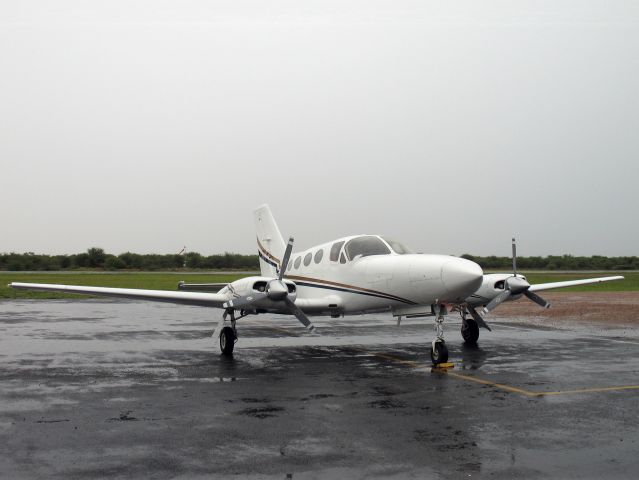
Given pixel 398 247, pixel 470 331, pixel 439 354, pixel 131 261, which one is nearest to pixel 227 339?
pixel 398 247

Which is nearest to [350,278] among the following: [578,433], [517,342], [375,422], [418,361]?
[418,361]

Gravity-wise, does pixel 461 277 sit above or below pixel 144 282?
above

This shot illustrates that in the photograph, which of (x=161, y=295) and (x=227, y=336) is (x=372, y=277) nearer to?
(x=227, y=336)

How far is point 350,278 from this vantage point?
16.8 metres

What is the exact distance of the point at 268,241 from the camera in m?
22.8

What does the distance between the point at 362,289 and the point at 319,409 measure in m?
6.82

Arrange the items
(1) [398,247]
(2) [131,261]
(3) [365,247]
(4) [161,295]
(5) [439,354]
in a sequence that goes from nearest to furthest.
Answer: (5) [439,354] < (1) [398,247] < (3) [365,247] < (4) [161,295] < (2) [131,261]

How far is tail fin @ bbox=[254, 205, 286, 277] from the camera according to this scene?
2238 cm

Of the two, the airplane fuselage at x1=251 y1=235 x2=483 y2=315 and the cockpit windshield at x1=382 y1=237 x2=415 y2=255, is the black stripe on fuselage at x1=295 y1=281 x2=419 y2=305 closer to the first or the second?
the airplane fuselage at x1=251 y1=235 x2=483 y2=315

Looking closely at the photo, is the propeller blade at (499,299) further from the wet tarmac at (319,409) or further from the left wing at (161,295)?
the left wing at (161,295)

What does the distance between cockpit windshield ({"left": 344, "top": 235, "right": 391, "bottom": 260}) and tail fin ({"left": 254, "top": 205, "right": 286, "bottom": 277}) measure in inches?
202

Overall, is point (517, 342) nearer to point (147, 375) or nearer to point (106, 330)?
point (147, 375)

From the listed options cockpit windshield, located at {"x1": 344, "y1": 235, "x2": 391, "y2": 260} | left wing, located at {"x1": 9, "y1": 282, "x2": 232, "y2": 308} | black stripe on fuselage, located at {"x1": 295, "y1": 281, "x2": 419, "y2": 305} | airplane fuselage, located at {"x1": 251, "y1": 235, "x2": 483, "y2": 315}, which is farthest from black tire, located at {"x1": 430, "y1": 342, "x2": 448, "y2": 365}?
left wing, located at {"x1": 9, "y1": 282, "x2": 232, "y2": 308}

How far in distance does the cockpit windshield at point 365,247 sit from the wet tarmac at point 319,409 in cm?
248
